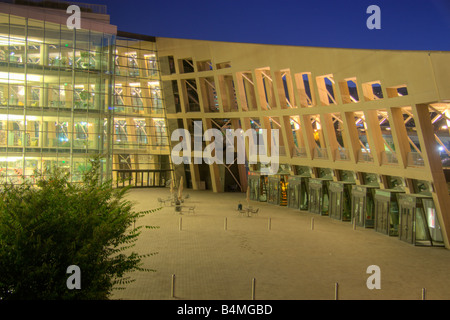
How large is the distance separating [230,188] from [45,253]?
34287 mm

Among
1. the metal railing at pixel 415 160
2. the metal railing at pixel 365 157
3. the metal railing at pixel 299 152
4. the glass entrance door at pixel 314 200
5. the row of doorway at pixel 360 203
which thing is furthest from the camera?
the metal railing at pixel 299 152

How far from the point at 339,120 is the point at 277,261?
1487cm

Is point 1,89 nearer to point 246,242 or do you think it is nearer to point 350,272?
point 246,242

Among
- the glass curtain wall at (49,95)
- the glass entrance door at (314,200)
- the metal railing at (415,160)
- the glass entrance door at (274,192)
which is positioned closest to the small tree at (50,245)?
the metal railing at (415,160)

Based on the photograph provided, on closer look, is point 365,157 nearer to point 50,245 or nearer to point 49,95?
point 50,245

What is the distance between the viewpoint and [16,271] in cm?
689

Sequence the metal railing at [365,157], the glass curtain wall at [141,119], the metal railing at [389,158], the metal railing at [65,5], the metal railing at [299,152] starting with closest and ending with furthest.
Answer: the metal railing at [389,158]
the metal railing at [365,157]
the metal railing at [299,152]
the metal railing at [65,5]
the glass curtain wall at [141,119]

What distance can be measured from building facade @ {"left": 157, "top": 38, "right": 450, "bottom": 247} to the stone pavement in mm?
1815

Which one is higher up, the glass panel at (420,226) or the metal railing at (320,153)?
the metal railing at (320,153)

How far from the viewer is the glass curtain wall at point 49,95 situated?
1179 inches

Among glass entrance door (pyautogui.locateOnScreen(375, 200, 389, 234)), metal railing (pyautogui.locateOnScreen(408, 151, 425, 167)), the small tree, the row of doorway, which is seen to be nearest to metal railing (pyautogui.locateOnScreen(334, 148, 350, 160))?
the row of doorway

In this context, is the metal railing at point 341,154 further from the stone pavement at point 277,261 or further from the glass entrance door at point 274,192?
the glass entrance door at point 274,192

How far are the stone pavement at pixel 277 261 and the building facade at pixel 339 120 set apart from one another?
5.96 feet

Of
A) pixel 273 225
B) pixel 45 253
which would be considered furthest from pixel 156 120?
pixel 45 253
